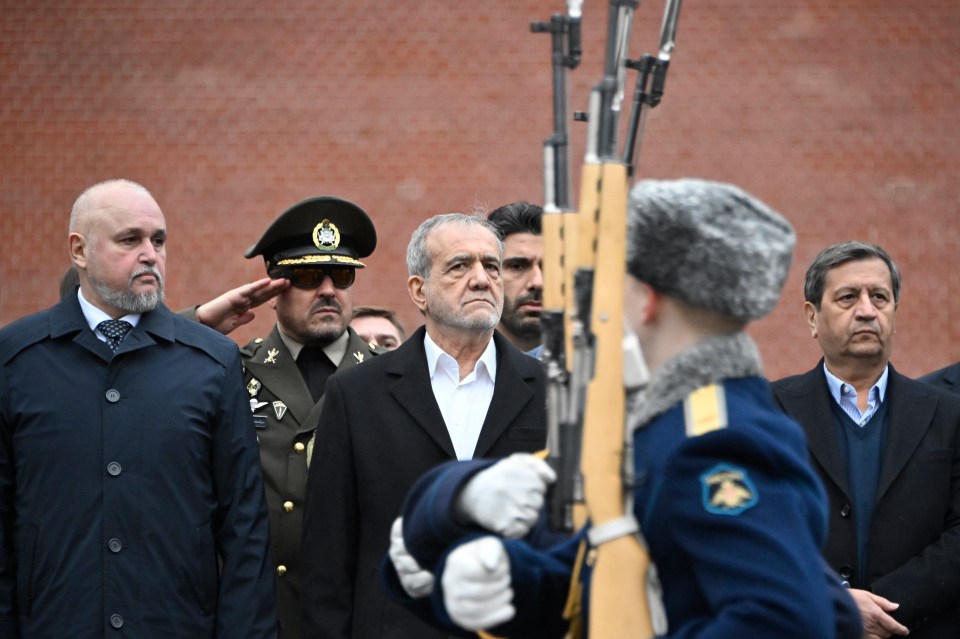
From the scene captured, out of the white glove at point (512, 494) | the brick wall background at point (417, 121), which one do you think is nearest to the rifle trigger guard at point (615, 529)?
the white glove at point (512, 494)

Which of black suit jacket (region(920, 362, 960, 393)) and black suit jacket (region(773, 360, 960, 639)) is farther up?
black suit jacket (region(920, 362, 960, 393))

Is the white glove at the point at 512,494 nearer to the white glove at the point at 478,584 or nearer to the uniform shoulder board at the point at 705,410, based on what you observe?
the white glove at the point at 478,584

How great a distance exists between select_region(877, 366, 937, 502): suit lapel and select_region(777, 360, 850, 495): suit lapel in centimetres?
14

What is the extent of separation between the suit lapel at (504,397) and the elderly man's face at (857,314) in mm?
1143

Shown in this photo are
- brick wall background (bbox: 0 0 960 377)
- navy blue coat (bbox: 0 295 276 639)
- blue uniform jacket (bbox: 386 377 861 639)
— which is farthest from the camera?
brick wall background (bbox: 0 0 960 377)

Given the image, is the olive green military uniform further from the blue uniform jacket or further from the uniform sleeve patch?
the uniform sleeve patch

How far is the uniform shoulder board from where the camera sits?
214 centimetres

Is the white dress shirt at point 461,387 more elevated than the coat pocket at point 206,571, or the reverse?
the white dress shirt at point 461,387

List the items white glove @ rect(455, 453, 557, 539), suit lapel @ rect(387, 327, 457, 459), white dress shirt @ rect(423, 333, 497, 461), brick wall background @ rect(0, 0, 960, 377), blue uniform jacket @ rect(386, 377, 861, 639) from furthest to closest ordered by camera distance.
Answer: brick wall background @ rect(0, 0, 960, 377)
white dress shirt @ rect(423, 333, 497, 461)
suit lapel @ rect(387, 327, 457, 459)
white glove @ rect(455, 453, 557, 539)
blue uniform jacket @ rect(386, 377, 861, 639)

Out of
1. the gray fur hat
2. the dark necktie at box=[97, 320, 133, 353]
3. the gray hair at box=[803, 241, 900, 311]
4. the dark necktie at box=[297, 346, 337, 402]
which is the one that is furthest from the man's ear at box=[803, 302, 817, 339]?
the gray fur hat

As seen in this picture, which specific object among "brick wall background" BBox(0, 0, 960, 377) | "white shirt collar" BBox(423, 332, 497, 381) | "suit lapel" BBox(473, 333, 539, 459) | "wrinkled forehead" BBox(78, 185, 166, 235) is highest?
"brick wall background" BBox(0, 0, 960, 377)

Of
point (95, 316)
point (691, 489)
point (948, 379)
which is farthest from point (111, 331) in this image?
point (948, 379)

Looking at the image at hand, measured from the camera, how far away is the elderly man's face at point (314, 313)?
16.0 ft

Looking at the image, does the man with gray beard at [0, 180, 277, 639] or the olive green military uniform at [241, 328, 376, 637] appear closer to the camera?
the man with gray beard at [0, 180, 277, 639]
